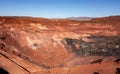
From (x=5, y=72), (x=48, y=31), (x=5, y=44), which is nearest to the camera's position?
(x=5, y=72)

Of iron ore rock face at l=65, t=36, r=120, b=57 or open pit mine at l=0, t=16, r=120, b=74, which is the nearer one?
open pit mine at l=0, t=16, r=120, b=74

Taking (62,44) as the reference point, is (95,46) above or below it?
below

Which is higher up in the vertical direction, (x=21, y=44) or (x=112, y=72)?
(x=21, y=44)

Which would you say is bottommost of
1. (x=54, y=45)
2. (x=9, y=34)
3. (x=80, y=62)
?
(x=80, y=62)

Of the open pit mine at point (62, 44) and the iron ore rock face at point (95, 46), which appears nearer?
the open pit mine at point (62, 44)

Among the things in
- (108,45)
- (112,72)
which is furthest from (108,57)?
(112,72)

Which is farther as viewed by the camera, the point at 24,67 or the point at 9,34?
the point at 9,34

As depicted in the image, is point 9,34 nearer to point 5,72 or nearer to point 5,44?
point 5,44

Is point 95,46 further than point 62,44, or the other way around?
point 95,46
